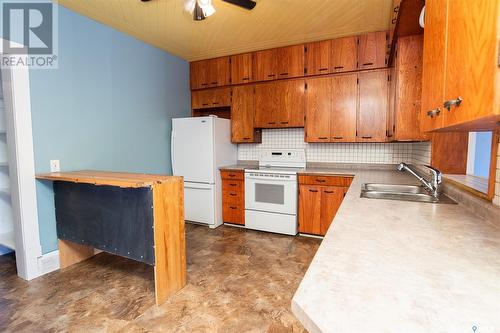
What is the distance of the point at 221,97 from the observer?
4070 millimetres

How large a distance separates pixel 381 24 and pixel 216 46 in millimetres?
2036

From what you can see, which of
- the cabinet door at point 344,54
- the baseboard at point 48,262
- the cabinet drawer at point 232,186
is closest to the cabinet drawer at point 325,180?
the cabinet drawer at point 232,186

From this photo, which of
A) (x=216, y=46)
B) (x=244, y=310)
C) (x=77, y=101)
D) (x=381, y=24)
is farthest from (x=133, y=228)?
(x=381, y=24)

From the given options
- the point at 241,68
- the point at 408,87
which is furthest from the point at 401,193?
the point at 241,68

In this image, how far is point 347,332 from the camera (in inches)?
18.0

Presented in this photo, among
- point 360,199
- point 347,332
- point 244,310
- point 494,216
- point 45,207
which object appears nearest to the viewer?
point 347,332

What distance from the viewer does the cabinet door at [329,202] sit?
3.20 m

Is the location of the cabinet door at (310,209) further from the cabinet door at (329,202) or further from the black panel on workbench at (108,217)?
the black panel on workbench at (108,217)

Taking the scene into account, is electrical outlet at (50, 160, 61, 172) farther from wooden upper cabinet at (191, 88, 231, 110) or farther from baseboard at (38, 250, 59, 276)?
wooden upper cabinet at (191, 88, 231, 110)

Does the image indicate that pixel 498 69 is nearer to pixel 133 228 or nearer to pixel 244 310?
pixel 244 310

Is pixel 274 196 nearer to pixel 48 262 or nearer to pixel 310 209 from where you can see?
pixel 310 209

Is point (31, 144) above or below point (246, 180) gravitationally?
above

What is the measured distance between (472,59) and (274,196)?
2943 millimetres

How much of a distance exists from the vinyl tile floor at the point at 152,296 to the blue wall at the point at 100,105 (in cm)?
49
